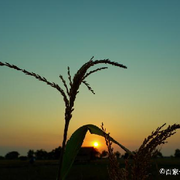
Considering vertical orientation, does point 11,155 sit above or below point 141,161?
above

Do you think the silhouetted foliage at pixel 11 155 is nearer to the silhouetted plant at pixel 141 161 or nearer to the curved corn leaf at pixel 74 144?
the curved corn leaf at pixel 74 144

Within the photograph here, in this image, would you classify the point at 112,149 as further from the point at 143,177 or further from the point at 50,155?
the point at 50,155

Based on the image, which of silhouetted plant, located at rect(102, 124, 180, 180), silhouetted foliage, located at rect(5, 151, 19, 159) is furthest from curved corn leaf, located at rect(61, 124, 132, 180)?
silhouetted foliage, located at rect(5, 151, 19, 159)

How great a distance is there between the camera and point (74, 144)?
1649 mm

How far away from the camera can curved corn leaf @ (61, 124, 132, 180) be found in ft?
5.09

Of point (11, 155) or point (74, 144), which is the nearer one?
point (74, 144)

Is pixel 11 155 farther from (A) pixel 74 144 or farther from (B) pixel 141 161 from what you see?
(B) pixel 141 161

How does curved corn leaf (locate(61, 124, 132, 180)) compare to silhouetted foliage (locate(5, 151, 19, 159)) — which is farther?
silhouetted foliage (locate(5, 151, 19, 159))

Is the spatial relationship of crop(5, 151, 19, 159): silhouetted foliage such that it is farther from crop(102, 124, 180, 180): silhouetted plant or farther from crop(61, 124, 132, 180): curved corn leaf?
crop(102, 124, 180, 180): silhouetted plant

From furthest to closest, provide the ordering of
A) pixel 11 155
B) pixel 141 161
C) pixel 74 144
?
pixel 11 155 < pixel 74 144 < pixel 141 161

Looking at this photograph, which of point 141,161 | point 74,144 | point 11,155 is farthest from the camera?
point 11,155

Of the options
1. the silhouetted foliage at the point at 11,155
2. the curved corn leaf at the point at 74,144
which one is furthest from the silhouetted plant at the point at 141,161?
the silhouetted foliage at the point at 11,155

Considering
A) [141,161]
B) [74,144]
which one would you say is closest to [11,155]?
[74,144]

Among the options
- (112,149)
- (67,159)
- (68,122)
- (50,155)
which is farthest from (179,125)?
(50,155)
